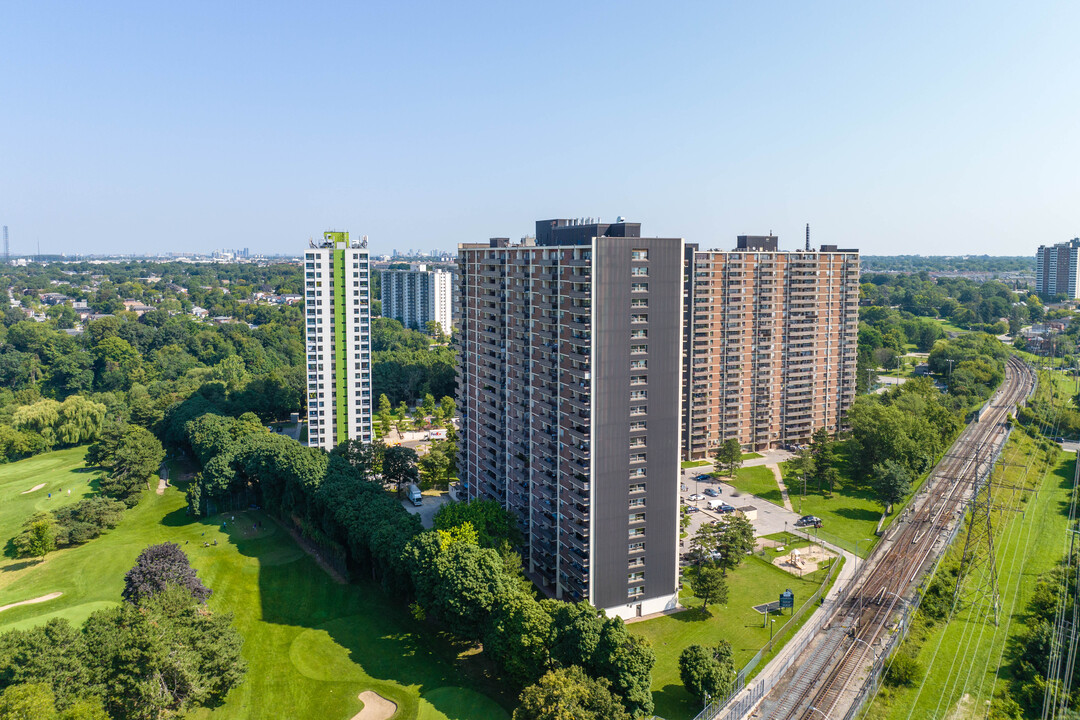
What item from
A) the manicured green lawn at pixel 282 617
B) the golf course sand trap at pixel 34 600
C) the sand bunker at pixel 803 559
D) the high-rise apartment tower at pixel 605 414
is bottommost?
the golf course sand trap at pixel 34 600

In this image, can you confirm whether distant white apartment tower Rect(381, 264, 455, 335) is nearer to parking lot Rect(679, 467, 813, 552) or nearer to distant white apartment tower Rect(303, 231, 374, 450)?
distant white apartment tower Rect(303, 231, 374, 450)

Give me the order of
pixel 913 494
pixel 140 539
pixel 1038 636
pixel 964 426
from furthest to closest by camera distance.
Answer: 1. pixel 964 426
2. pixel 913 494
3. pixel 140 539
4. pixel 1038 636

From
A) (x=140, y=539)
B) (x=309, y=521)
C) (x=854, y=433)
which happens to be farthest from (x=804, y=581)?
(x=140, y=539)

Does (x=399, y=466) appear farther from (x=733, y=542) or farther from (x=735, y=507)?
(x=733, y=542)

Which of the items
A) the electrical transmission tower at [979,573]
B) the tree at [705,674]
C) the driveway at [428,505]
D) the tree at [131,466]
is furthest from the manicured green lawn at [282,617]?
the electrical transmission tower at [979,573]

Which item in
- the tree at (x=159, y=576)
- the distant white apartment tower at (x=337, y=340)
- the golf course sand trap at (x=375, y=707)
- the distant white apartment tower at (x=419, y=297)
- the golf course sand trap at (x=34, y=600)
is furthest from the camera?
the distant white apartment tower at (x=419, y=297)

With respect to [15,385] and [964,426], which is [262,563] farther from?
[15,385]

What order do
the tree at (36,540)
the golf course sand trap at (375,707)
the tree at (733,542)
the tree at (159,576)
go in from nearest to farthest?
the golf course sand trap at (375,707) < the tree at (159,576) < the tree at (733,542) < the tree at (36,540)

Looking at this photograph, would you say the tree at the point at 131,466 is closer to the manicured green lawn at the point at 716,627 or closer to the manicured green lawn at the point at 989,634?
the manicured green lawn at the point at 716,627
